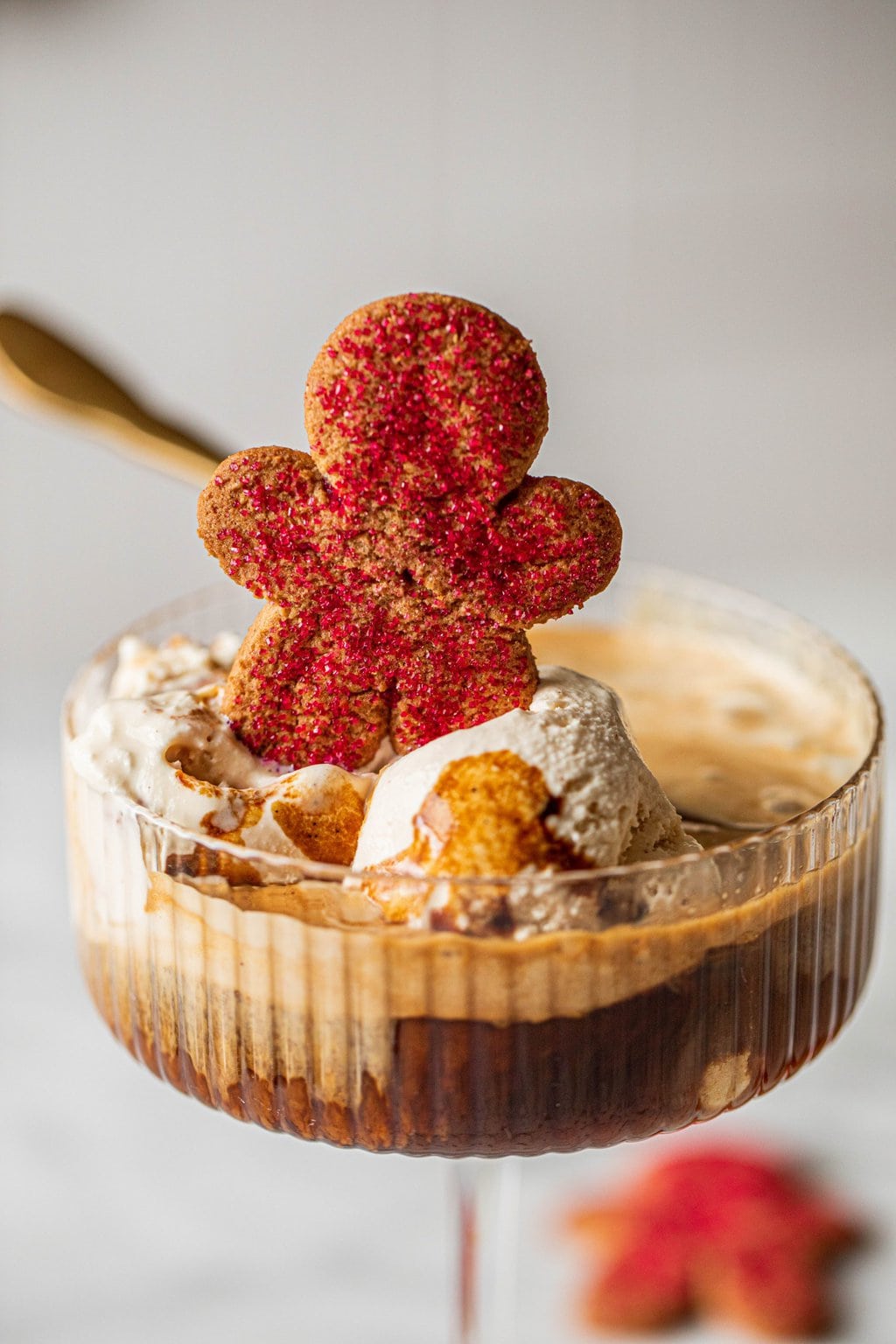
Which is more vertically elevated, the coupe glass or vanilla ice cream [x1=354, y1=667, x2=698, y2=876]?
vanilla ice cream [x1=354, y1=667, x2=698, y2=876]

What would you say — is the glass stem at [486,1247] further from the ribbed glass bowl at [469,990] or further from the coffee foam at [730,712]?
the coffee foam at [730,712]

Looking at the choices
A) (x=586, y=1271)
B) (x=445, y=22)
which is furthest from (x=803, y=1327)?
(x=445, y=22)

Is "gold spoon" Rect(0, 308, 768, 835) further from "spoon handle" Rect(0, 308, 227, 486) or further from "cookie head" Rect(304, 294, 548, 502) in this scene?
"cookie head" Rect(304, 294, 548, 502)

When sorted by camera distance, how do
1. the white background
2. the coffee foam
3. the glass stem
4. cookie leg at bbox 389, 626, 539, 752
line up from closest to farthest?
cookie leg at bbox 389, 626, 539, 752 < the coffee foam < the glass stem < the white background

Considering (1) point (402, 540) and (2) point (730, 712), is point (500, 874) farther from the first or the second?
(2) point (730, 712)

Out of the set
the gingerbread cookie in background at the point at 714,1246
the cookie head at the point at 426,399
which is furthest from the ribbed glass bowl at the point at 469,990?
the gingerbread cookie in background at the point at 714,1246

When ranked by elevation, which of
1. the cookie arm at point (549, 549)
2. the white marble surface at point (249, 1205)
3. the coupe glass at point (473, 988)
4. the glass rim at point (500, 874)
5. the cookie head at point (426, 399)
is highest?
the cookie head at point (426, 399)

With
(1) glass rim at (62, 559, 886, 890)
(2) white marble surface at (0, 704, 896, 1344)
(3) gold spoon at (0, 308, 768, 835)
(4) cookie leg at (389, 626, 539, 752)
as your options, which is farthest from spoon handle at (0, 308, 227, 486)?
(2) white marble surface at (0, 704, 896, 1344)

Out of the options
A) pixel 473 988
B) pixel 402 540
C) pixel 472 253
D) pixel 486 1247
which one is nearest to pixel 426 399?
pixel 402 540
